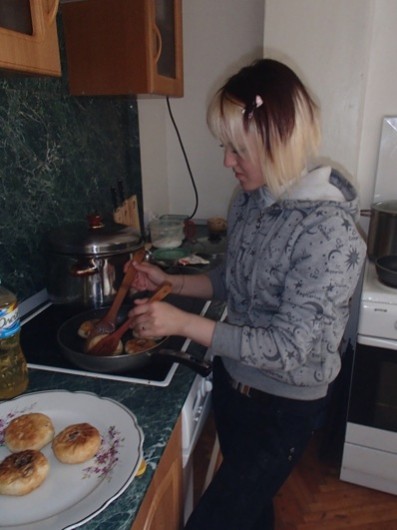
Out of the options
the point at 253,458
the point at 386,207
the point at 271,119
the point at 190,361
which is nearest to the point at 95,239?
the point at 190,361

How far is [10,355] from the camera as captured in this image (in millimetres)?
822

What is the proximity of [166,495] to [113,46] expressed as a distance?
3.71 feet

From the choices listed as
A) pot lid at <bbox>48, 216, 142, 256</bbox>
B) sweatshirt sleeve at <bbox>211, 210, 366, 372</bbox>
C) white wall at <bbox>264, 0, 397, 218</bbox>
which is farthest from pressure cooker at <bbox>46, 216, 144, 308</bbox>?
white wall at <bbox>264, 0, 397, 218</bbox>

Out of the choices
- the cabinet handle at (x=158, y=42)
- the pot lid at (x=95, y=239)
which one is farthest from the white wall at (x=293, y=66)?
the pot lid at (x=95, y=239)

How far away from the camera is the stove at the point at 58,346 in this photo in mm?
880

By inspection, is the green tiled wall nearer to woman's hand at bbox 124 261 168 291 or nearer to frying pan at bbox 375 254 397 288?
woman's hand at bbox 124 261 168 291

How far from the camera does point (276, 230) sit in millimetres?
879

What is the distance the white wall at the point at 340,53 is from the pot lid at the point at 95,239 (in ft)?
3.33

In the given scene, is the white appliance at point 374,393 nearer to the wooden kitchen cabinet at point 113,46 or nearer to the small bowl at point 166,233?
the small bowl at point 166,233

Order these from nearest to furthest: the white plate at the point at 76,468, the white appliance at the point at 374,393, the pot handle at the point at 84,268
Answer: the white plate at the point at 76,468
the pot handle at the point at 84,268
the white appliance at the point at 374,393

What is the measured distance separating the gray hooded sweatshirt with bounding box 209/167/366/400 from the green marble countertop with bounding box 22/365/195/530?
0.12m

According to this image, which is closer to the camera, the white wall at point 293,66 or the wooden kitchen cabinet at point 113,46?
the wooden kitchen cabinet at point 113,46

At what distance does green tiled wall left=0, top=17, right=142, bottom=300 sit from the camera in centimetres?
106

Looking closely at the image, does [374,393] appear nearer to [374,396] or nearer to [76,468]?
[374,396]
